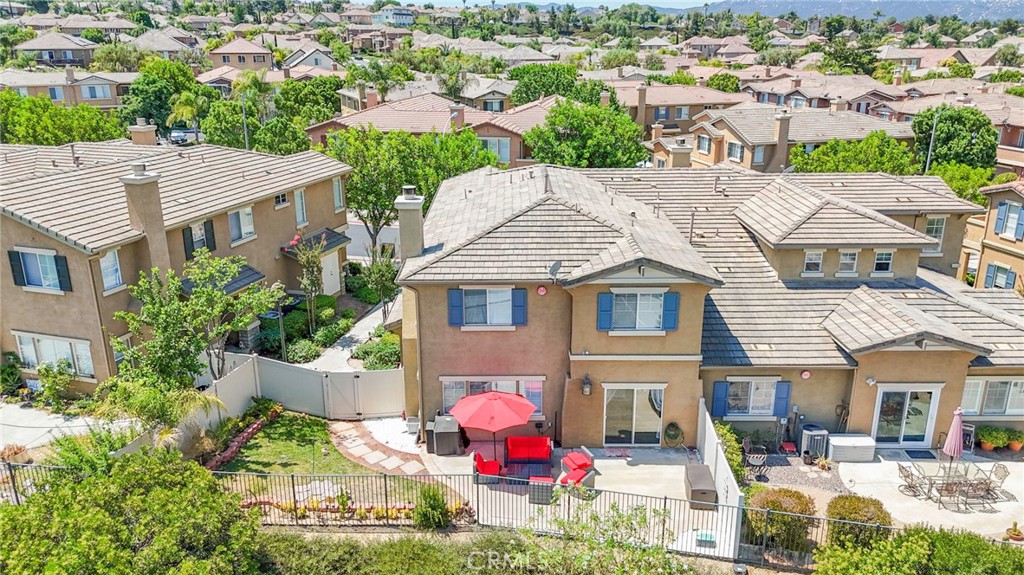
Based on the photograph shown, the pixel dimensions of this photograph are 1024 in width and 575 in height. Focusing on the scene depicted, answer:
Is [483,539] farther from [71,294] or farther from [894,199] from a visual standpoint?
[894,199]

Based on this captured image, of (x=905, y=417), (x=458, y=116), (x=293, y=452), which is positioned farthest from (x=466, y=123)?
(x=905, y=417)

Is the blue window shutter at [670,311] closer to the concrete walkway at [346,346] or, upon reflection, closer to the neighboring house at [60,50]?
the concrete walkway at [346,346]

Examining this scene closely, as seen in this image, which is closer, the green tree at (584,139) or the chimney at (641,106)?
the green tree at (584,139)

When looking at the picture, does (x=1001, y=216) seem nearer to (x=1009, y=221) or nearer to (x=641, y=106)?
(x=1009, y=221)

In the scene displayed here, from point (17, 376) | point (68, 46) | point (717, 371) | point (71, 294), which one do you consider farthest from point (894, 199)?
point (68, 46)

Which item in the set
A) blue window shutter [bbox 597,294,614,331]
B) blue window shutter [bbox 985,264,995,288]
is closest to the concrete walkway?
blue window shutter [bbox 597,294,614,331]

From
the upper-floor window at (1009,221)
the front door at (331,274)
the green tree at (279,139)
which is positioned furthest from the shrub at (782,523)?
the green tree at (279,139)
